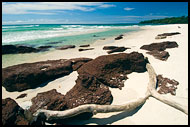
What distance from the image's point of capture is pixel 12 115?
2877mm

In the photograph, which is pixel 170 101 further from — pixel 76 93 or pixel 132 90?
pixel 76 93

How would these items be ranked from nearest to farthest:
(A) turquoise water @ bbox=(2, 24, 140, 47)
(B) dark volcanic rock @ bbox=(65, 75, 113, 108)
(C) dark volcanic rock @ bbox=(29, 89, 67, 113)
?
(C) dark volcanic rock @ bbox=(29, 89, 67, 113), (B) dark volcanic rock @ bbox=(65, 75, 113, 108), (A) turquoise water @ bbox=(2, 24, 140, 47)

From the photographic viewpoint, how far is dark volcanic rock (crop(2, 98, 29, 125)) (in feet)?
9.24

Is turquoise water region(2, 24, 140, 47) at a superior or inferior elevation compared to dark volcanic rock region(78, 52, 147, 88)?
inferior

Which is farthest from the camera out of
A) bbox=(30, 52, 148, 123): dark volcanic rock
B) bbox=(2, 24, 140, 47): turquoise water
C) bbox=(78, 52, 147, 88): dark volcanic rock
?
bbox=(2, 24, 140, 47): turquoise water

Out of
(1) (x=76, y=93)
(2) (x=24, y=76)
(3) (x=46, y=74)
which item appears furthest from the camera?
(3) (x=46, y=74)

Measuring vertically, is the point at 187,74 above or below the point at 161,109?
above

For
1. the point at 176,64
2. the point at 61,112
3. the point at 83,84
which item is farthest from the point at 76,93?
Answer: the point at 176,64

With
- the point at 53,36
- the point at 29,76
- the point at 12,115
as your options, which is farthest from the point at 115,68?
the point at 53,36

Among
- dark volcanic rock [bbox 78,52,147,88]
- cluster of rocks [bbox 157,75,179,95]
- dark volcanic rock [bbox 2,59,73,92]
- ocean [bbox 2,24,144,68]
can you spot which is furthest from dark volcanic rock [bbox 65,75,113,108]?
ocean [bbox 2,24,144,68]

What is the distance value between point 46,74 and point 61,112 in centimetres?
Answer: 245

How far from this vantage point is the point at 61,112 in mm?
2945

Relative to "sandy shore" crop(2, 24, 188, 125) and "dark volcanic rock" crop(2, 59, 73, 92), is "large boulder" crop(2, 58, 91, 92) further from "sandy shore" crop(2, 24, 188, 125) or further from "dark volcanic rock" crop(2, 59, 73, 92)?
"sandy shore" crop(2, 24, 188, 125)

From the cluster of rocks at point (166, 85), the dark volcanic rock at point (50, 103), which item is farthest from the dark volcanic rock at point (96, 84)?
the cluster of rocks at point (166, 85)
